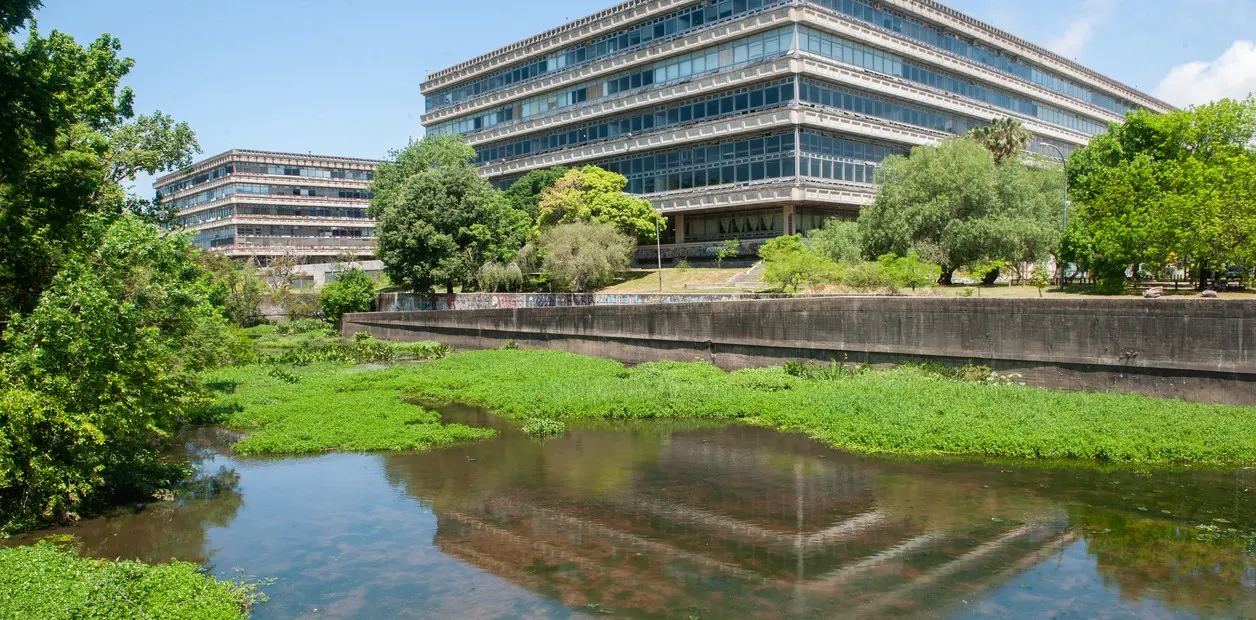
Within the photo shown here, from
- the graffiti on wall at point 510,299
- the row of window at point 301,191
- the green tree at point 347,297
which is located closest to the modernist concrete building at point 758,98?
the graffiti on wall at point 510,299

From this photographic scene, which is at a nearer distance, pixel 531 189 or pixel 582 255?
pixel 582 255

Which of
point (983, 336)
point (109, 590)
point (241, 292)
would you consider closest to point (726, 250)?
point (241, 292)

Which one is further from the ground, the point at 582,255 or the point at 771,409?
the point at 582,255

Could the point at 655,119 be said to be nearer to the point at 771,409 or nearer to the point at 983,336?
the point at 983,336

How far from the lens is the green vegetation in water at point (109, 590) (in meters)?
10.5

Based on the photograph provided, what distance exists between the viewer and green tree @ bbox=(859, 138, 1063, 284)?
43.2 metres

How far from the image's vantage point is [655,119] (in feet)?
226

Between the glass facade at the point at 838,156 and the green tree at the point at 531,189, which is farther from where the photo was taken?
the green tree at the point at 531,189

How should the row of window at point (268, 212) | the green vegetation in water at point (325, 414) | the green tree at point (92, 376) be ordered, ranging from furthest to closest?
the row of window at point (268, 212) → the green vegetation in water at point (325, 414) → the green tree at point (92, 376)

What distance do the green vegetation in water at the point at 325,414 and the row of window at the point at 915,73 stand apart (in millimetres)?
38586

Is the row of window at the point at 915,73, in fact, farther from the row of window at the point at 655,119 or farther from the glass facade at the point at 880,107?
the row of window at the point at 655,119

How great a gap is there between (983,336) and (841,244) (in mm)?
21077

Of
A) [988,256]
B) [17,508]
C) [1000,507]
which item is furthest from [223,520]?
[988,256]

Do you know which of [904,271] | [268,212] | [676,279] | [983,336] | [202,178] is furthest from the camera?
[202,178]
